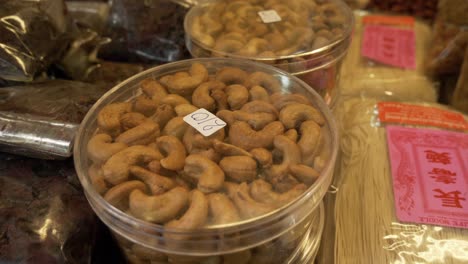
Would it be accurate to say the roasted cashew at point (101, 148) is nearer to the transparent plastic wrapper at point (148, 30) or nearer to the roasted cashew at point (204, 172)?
the roasted cashew at point (204, 172)

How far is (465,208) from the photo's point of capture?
813mm

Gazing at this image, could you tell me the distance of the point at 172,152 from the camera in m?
0.65

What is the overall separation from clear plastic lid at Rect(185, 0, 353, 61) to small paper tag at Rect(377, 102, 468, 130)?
0.73ft

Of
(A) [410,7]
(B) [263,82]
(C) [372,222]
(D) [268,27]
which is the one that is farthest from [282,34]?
(A) [410,7]

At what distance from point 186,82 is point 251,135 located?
18cm

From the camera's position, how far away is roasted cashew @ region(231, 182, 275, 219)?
1.90 feet

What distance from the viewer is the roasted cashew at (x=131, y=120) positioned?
2.32 ft

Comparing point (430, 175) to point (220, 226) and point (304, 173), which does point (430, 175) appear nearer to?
point (304, 173)

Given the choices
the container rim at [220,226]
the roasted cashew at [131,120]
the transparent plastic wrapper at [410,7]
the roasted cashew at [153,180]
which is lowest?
the transparent plastic wrapper at [410,7]

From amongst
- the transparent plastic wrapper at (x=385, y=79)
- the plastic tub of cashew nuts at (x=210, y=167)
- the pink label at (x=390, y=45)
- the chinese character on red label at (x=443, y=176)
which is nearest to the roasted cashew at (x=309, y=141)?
the plastic tub of cashew nuts at (x=210, y=167)

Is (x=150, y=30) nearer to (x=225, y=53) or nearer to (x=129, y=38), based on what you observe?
(x=129, y=38)

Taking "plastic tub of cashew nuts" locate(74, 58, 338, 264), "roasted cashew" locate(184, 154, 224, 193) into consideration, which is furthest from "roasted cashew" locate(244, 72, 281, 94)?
"roasted cashew" locate(184, 154, 224, 193)

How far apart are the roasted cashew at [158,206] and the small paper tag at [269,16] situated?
0.57m

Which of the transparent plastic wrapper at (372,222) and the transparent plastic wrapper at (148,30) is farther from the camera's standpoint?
the transparent plastic wrapper at (148,30)
